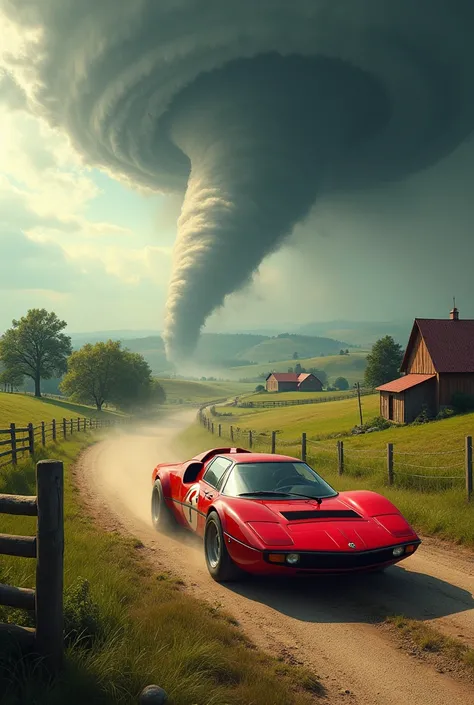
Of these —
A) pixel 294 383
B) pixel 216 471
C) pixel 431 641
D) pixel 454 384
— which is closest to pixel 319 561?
pixel 431 641

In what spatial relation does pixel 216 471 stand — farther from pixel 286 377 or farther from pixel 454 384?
pixel 286 377

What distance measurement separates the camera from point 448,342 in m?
45.1

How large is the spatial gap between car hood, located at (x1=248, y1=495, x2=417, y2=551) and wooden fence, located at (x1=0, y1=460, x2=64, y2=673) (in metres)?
2.94

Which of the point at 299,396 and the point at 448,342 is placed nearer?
the point at 448,342

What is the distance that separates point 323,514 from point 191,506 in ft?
8.61

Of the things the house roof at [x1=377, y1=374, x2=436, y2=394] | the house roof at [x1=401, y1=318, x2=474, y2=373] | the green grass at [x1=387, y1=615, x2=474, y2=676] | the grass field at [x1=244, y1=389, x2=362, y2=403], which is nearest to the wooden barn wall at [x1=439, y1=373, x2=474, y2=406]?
the house roof at [x1=401, y1=318, x2=474, y2=373]

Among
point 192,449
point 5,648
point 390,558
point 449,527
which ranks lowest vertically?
point 192,449

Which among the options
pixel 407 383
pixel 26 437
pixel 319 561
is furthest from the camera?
pixel 407 383

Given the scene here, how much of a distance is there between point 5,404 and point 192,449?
102 ft

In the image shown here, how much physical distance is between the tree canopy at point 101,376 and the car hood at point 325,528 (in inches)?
2818

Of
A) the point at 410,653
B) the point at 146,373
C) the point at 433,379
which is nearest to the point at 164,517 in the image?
the point at 410,653

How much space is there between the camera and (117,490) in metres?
15.8

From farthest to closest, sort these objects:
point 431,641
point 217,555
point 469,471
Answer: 1. point 469,471
2. point 217,555
3. point 431,641

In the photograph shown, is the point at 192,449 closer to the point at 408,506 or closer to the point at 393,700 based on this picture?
the point at 408,506
